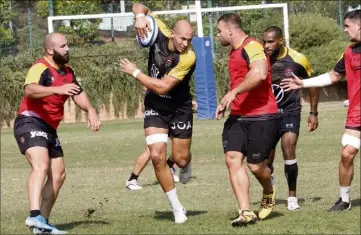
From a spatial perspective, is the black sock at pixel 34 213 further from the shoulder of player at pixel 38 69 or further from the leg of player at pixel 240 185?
the leg of player at pixel 240 185

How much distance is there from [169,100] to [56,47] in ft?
4.82

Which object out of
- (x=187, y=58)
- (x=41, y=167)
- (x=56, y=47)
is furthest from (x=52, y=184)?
(x=187, y=58)

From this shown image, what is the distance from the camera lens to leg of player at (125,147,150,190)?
44.3 feet

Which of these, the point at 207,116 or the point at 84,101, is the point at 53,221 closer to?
the point at 84,101

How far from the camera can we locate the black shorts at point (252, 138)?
9.72 metres

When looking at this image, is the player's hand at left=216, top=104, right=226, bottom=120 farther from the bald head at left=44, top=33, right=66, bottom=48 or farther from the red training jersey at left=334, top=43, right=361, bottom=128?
the bald head at left=44, top=33, right=66, bottom=48

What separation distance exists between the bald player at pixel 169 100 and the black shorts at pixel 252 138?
805 millimetres

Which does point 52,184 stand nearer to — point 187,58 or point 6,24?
point 187,58

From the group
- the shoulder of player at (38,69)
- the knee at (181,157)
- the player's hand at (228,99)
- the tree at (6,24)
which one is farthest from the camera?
the tree at (6,24)

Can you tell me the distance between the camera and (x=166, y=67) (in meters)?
10.1

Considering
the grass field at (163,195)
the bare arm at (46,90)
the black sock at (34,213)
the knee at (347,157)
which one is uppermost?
the bare arm at (46,90)

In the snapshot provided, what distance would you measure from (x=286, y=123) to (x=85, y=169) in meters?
6.57

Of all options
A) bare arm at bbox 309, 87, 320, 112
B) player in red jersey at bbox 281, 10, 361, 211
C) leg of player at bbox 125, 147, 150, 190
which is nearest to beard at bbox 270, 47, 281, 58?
bare arm at bbox 309, 87, 320, 112

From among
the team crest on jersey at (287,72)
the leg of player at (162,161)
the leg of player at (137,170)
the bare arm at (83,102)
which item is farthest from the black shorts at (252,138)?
the leg of player at (137,170)
